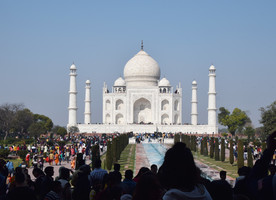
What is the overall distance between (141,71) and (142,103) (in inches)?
145

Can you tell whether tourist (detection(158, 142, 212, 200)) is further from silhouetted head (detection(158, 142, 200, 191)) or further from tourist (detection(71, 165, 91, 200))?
tourist (detection(71, 165, 91, 200))

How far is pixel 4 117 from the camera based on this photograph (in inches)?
1693

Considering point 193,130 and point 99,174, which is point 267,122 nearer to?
point 193,130

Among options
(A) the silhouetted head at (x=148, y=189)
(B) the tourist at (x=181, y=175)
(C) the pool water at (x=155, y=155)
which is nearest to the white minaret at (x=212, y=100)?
(C) the pool water at (x=155, y=155)

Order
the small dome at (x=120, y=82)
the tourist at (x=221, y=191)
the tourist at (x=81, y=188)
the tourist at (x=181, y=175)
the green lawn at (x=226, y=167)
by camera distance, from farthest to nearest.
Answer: the small dome at (x=120, y=82), the green lawn at (x=226, y=167), the tourist at (x=81, y=188), the tourist at (x=221, y=191), the tourist at (x=181, y=175)

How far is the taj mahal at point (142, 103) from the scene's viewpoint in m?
47.4

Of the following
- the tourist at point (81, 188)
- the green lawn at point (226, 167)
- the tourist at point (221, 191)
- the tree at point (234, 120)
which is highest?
the tree at point (234, 120)

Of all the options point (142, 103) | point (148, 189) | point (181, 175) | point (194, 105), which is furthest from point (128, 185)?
point (142, 103)

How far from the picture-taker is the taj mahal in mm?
47406

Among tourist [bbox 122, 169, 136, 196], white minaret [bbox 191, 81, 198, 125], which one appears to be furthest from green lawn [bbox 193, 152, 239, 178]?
white minaret [bbox 191, 81, 198, 125]

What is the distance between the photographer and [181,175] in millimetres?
2773

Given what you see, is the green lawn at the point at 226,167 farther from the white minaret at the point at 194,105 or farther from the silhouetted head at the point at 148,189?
the white minaret at the point at 194,105

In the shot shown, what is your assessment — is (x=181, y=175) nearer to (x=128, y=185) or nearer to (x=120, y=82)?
(x=128, y=185)

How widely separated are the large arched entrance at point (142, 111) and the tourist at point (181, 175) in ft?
165
